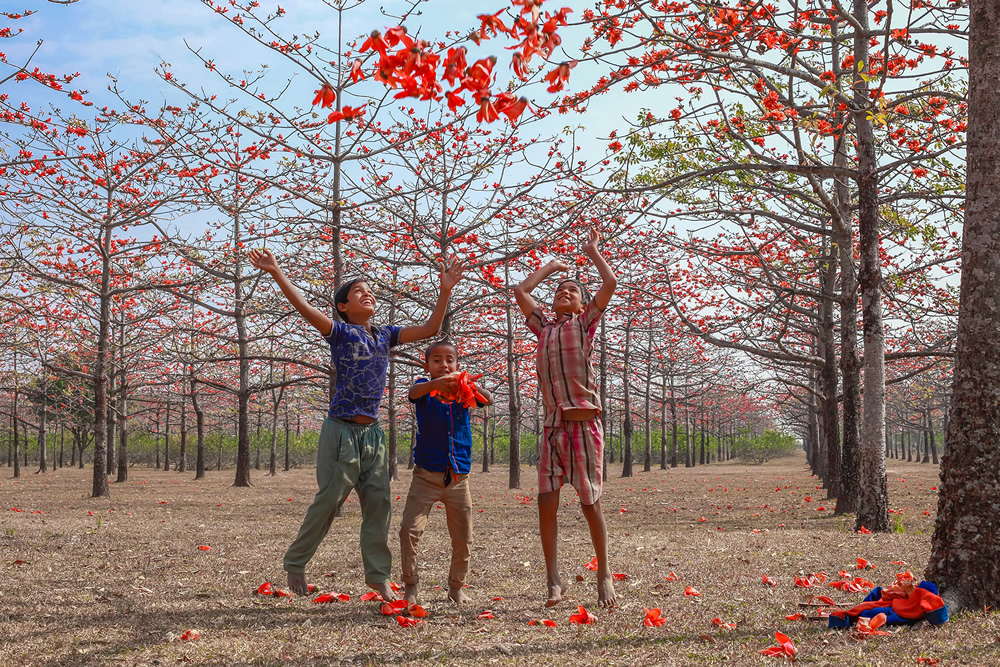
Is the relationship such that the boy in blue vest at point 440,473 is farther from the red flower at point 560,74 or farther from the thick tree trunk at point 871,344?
the thick tree trunk at point 871,344

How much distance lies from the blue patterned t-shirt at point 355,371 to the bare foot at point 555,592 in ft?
5.01

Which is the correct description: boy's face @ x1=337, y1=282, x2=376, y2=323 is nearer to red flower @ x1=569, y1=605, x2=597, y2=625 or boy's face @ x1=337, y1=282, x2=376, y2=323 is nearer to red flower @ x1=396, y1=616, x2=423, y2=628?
red flower @ x1=396, y1=616, x2=423, y2=628

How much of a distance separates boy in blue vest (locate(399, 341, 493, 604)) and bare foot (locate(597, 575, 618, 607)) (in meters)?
0.83

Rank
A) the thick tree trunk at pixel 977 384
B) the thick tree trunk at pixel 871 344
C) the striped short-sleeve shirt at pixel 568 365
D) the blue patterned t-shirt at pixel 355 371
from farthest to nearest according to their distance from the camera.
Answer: the thick tree trunk at pixel 871 344
the blue patterned t-shirt at pixel 355 371
the striped short-sleeve shirt at pixel 568 365
the thick tree trunk at pixel 977 384

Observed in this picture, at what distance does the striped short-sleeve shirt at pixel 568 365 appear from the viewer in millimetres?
4301

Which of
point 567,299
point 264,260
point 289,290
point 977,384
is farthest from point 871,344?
point 264,260

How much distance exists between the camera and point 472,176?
8.95 meters

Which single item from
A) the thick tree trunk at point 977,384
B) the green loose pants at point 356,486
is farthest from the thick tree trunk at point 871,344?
the green loose pants at point 356,486

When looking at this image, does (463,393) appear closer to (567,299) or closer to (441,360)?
(441,360)

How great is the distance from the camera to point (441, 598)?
4629 millimetres

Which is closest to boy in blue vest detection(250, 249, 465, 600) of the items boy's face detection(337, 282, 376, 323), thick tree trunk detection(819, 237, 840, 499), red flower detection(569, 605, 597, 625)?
boy's face detection(337, 282, 376, 323)

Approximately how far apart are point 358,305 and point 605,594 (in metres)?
2.39

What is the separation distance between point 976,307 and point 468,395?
286cm

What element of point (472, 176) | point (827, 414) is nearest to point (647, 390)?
point (827, 414)
